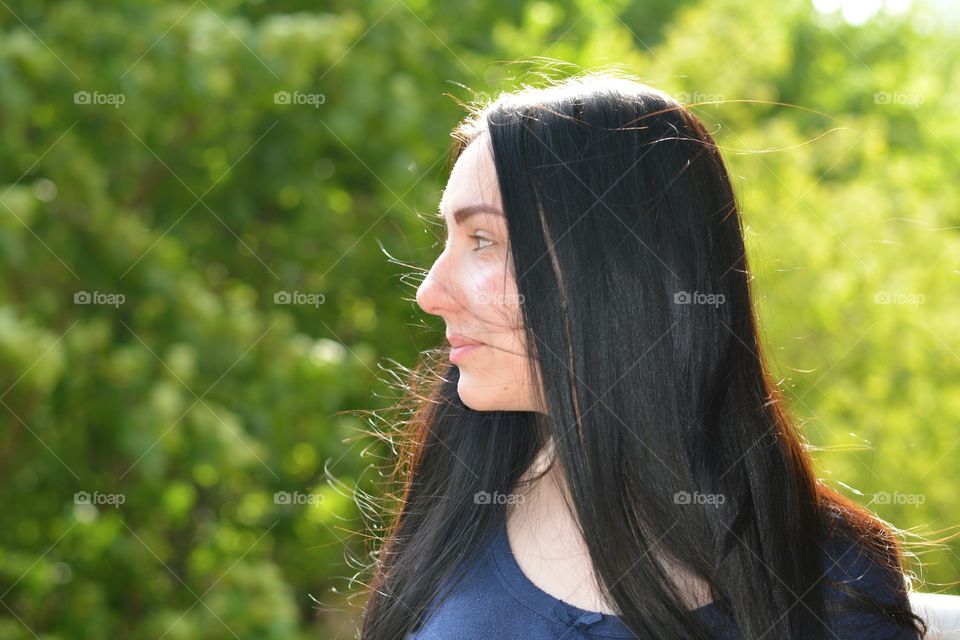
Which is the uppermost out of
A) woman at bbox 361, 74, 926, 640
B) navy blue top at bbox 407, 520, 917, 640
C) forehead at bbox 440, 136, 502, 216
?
forehead at bbox 440, 136, 502, 216

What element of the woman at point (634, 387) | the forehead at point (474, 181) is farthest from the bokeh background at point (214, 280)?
the forehead at point (474, 181)

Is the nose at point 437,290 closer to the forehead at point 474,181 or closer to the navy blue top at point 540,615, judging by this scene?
the forehead at point 474,181

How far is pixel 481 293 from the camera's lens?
4.57ft

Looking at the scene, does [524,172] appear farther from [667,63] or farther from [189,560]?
[667,63]

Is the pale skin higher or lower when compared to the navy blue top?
higher

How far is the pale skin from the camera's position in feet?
4.55

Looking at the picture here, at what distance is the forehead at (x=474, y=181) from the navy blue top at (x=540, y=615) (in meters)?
0.49

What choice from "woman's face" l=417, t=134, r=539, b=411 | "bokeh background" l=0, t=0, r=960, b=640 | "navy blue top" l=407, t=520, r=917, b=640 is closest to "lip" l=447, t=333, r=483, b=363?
"woman's face" l=417, t=134, r=539, b=411

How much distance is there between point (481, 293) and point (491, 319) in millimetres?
36

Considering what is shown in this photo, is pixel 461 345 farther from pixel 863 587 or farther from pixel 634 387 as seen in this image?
pixel 863 587

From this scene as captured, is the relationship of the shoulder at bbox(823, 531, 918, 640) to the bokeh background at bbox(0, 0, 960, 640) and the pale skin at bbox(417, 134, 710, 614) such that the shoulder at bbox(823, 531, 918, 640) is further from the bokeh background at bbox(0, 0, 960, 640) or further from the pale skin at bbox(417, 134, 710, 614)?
the bokeh background at bbox(0, 0, 960, 640)

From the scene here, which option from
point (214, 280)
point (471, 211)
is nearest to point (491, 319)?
point (471, 211)

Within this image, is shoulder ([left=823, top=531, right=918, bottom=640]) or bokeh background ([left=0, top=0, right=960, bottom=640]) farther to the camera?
bokeh background ([left=0, top=0, right=960, bottom=640])

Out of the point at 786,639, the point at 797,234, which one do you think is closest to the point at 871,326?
the point at 797,234
